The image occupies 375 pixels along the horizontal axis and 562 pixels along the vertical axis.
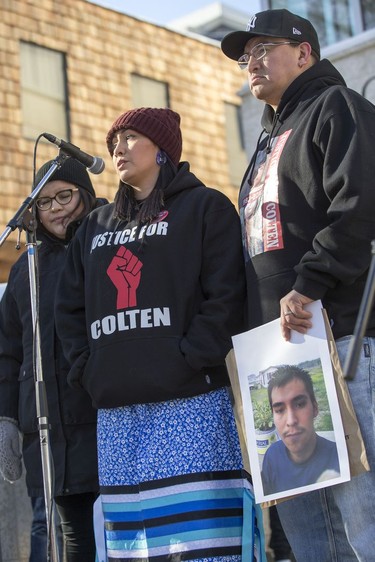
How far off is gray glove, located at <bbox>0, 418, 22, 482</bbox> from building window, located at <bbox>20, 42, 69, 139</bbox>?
10802 millimetres

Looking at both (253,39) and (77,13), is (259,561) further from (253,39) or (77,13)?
(77,13)

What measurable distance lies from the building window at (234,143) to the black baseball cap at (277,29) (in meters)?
14.6

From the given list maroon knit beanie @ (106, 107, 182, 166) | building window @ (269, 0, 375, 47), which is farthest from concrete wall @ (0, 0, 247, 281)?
maroon knit beanie @ (106, 107, 182, 166)

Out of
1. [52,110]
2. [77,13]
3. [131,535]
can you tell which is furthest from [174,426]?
[77,13]

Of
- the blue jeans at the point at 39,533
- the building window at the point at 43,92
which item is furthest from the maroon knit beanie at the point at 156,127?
the building window at the point at 43,92

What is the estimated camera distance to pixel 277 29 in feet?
11.6

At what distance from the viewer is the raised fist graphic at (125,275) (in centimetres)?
359

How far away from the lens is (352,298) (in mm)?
3092

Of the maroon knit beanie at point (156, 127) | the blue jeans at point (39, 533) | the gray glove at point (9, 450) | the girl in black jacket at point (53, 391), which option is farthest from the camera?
the blue jeans at point (39, 533)

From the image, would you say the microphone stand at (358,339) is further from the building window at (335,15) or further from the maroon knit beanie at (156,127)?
the building window at (335,15)

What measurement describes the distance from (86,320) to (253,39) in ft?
4.10

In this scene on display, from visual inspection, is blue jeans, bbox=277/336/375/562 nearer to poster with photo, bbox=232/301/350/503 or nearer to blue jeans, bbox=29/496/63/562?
poster with photo, bbox=232/301/350/503

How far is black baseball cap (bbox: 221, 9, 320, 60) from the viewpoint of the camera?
3525mm

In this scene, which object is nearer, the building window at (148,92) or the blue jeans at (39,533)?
the blue jeans at (39,533)
